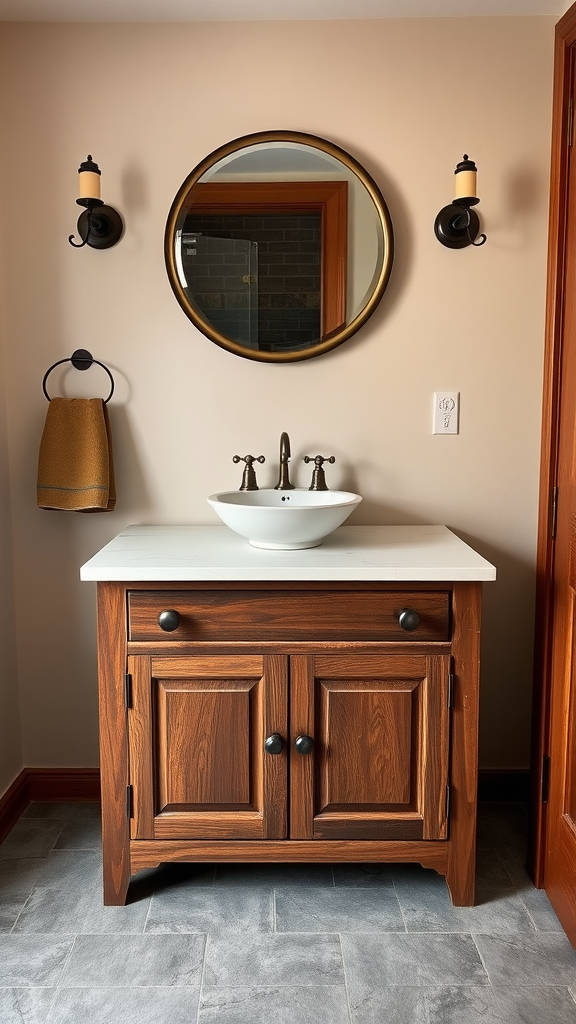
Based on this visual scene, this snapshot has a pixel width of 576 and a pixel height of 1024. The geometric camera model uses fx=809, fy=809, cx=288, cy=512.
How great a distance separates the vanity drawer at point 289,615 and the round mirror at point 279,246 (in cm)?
75

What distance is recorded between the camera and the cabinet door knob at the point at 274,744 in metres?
1.85

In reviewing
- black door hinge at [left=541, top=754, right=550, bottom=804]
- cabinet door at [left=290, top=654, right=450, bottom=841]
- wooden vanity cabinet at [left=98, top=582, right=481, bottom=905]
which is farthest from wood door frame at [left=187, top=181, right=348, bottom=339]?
black door hinge at [left=541, top=754, right=550, bottom=804]

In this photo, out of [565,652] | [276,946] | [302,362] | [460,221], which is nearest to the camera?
[276,946]

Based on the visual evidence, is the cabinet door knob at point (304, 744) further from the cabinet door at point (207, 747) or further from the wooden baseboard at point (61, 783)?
the wooden baseboard at point (61, 783)

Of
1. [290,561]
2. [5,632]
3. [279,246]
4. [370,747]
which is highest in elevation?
Result: [279,246]

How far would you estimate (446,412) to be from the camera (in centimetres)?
228

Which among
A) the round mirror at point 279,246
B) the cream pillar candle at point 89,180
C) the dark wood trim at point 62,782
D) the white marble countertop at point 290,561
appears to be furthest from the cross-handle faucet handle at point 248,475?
the dark wood trim at point 62,782

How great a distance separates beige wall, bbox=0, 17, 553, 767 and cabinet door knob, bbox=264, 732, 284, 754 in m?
0.72

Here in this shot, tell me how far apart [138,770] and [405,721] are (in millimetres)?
631

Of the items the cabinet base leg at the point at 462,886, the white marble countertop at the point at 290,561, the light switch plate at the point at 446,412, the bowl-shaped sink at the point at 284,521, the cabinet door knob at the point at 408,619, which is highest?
the light switch plate at the point at 446,412

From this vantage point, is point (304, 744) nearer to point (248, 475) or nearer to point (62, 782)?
point (248, 475)

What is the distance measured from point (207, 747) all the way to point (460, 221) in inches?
58.9

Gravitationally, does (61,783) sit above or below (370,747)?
below

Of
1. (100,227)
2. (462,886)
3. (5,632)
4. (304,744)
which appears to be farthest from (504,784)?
(100,227)
